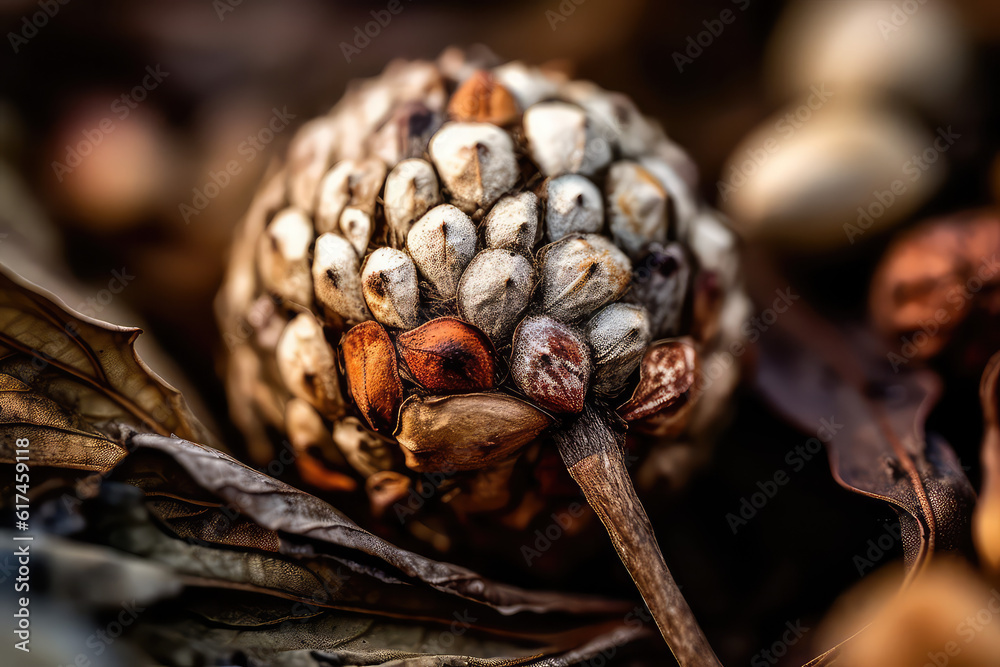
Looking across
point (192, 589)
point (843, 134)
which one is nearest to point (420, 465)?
point (192, 589)

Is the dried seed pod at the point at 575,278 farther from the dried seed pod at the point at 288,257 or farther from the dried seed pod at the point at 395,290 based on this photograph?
the dried seed pod at the point at 288,257

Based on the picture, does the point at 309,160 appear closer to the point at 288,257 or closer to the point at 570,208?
the point at 288,257

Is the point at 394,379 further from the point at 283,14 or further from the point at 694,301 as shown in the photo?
the point at 283,14

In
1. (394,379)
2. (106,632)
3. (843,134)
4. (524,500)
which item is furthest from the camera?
(843,134)

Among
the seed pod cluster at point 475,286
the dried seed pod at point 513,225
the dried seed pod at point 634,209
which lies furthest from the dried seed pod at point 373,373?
the dried seed pod at point 634,209

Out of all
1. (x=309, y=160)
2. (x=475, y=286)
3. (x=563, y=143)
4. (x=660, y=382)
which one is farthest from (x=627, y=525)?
(x=309, y=160)

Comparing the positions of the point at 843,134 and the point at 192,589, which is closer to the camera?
the point at 192,589
